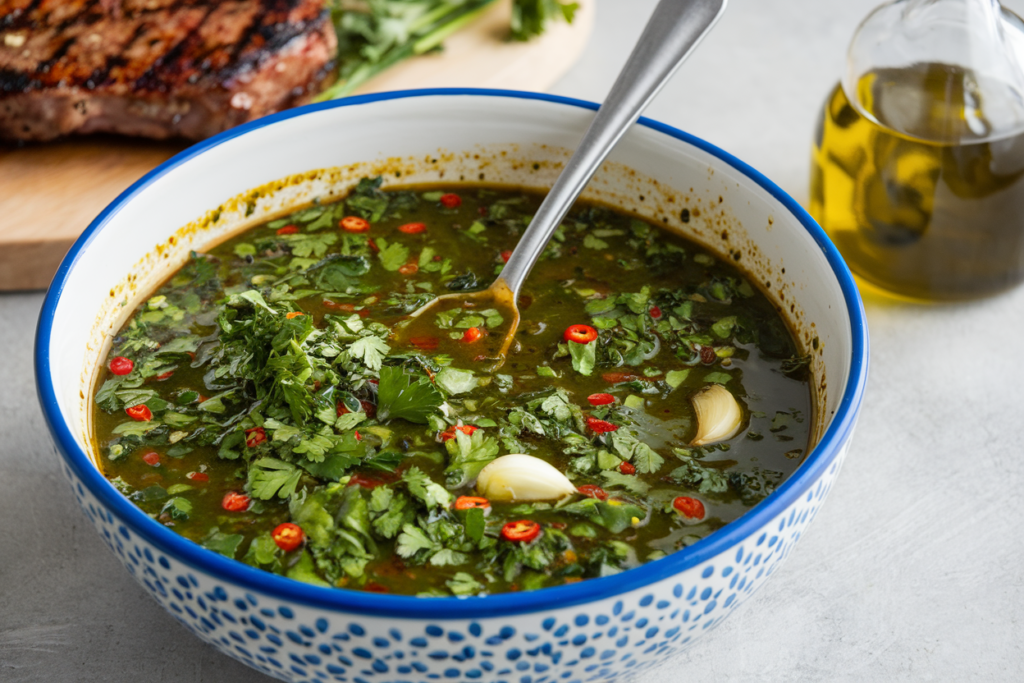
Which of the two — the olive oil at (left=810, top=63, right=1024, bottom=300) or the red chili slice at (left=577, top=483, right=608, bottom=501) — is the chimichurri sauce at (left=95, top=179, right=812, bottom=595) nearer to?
the red chili slice at (left=577, top=483, right=608, bottom=501)

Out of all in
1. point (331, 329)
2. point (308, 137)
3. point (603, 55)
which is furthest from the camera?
point (603, 55)

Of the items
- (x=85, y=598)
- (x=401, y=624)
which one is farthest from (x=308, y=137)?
(x=401, y=624)

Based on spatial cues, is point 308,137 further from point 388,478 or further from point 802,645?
point 802,645

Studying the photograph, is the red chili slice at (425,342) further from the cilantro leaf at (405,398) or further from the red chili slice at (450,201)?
the red chili slice at (450,201)

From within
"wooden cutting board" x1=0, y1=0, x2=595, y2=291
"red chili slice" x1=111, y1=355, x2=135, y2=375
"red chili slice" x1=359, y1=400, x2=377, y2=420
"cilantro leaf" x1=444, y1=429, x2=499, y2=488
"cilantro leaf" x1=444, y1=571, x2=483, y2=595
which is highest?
"cilantro leaf" x1=444, y1=571, x2=483, y2=595

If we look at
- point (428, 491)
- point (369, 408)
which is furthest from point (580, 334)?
point (428, 491)

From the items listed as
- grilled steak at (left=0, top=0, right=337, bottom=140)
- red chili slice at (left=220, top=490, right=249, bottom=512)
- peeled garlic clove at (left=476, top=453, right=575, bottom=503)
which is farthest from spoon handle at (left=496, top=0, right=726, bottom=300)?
grilled steak at (left=0, top=0, right=337, bottom=140)
